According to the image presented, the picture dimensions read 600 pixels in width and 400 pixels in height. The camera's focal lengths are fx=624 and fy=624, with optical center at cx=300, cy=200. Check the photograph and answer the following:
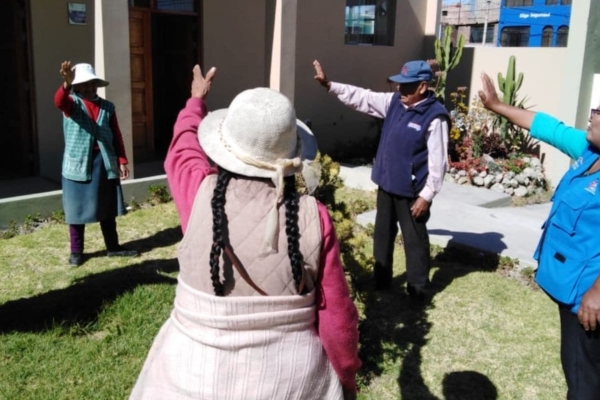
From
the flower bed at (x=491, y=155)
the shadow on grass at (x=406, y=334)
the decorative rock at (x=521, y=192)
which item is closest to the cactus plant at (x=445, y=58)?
the flower bed at (x=491, y=155)

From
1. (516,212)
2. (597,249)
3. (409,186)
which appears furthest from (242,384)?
(516,212)

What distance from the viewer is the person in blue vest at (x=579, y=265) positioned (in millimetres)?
2512

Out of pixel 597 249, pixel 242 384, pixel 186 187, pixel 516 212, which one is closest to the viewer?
pixel 242 384

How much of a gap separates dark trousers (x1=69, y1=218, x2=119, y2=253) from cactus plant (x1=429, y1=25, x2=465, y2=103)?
6.82 metres

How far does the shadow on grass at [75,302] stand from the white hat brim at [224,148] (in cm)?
271

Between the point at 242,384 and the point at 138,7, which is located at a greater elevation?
the point at 138,7

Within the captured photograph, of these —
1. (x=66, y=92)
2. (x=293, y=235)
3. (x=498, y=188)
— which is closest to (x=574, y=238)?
(x=293, y=235)

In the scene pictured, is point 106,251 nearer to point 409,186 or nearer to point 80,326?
point 80,326

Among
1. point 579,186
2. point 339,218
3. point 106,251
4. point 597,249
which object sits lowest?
point 106,251

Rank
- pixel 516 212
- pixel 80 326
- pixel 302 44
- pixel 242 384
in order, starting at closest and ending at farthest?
pixel 242 384, pixel 80 326, pixel 516 212, pixel 302 44

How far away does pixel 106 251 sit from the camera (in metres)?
5.68

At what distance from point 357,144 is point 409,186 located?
21.0ft

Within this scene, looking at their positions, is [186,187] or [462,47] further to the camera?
[462,47]

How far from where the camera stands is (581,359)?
2619 millimetres
